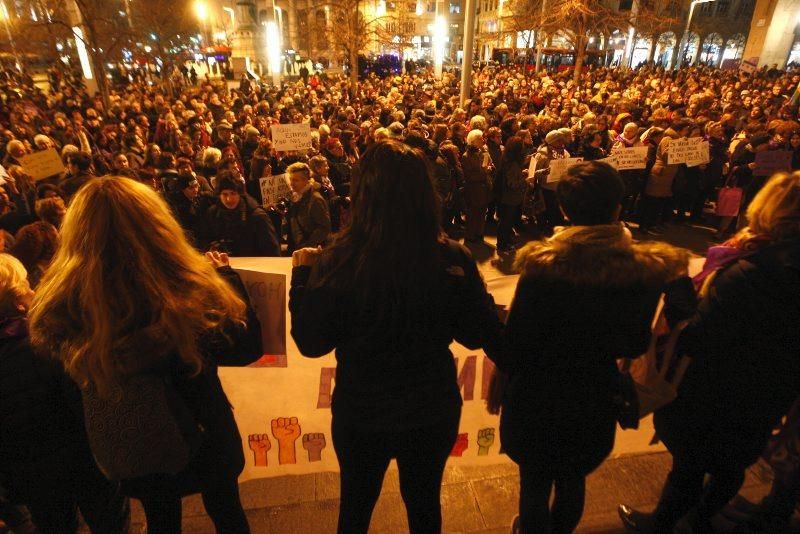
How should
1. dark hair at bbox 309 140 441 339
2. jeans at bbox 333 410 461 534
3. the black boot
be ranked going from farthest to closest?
1. the black boot
2. jeans at bbox 333 410 461 534
3. dark hair at bbox 309 140 441 339

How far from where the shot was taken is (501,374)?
2.16 meters

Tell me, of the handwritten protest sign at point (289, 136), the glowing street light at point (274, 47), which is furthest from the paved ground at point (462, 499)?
the glowing street light at point (274, 47)

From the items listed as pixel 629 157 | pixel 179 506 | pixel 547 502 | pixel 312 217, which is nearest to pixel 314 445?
pixel 179 506

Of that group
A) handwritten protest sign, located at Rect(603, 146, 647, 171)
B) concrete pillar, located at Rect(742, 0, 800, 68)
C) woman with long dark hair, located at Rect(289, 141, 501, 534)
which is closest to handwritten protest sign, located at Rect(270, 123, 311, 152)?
handwritten protest sign, located at Rect(603, 146, 647, 171)

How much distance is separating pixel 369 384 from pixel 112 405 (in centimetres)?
88

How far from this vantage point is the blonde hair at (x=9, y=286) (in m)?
1.81

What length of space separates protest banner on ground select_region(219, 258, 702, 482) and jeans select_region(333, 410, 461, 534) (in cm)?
95

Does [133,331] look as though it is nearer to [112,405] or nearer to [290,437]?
[112,405]

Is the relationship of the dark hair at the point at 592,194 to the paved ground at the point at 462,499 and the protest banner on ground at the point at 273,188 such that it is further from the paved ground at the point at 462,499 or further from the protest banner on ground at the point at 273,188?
the protest banner on ground at the point at 273,188

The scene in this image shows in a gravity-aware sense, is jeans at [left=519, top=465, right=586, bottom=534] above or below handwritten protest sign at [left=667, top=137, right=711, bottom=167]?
below

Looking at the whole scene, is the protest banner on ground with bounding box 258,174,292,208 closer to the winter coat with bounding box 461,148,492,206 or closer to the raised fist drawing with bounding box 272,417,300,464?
the winter coat with bounding box 461,148,492,206

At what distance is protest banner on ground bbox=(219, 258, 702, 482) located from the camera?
2824 millimetres

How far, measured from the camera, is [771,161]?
266 inches

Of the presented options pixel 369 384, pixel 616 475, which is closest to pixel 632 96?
pixel 616 475
